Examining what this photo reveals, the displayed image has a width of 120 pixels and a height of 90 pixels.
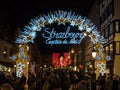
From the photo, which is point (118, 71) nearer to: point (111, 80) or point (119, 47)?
point (119, 47)

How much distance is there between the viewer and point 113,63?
47.4 m

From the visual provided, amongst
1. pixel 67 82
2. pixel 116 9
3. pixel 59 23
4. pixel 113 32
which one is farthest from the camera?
pixel 113 32

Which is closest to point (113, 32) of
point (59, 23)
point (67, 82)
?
point (59, 23)

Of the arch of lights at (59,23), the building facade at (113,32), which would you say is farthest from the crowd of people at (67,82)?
the building facade at (113,32)

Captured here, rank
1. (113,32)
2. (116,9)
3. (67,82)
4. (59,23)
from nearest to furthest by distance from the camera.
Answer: (67,82), (59,23), (116,9), (113,32)

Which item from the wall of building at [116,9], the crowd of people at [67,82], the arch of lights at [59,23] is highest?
the wall of building at [116,9]

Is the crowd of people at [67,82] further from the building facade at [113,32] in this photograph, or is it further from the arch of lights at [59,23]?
the building facade at [113,32]

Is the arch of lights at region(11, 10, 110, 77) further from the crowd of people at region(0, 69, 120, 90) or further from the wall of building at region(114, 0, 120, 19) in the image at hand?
the wall of building at region(114, 0, 120, 19)

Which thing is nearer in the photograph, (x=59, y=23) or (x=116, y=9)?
(x=59, y=23)

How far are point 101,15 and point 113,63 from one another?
15.0 meters

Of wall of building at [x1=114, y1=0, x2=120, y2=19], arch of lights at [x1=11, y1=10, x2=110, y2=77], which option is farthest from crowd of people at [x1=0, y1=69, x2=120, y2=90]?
wall of building at [x1=114, y1=0, x2=120, y2=19]

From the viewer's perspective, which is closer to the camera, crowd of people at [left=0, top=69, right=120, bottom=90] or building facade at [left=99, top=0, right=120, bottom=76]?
crowd of people at [left=0, top=69, right=120, bottom=90]

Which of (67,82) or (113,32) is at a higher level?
(113,32)

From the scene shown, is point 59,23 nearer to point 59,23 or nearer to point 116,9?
point 59,23
